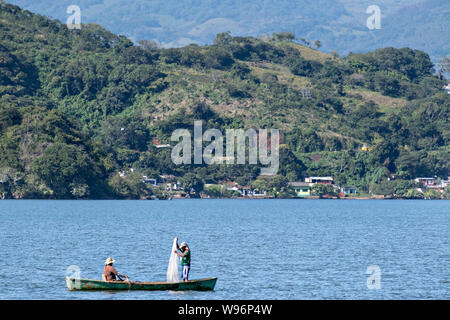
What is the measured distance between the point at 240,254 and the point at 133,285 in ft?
75.1

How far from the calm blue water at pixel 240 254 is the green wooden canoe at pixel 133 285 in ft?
1.53

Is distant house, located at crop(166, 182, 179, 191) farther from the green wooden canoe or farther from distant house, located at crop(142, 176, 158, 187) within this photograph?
the green wooden canoe

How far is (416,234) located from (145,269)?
4394 centimetres

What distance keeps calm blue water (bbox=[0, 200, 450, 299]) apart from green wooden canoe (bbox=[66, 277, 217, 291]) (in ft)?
1.53

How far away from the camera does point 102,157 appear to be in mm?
156375

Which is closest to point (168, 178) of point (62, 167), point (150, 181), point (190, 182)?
point (190, 182)

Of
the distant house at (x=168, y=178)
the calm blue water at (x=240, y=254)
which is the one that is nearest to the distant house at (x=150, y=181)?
the distant house at (x=168, y=178)

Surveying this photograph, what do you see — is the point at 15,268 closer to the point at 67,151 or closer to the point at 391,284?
the point at 391,284

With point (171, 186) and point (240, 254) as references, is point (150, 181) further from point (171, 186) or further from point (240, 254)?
point (240, 254)

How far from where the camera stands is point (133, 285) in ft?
144

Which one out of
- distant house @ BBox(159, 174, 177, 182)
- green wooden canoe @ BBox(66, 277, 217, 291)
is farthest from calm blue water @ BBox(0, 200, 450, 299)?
distant house @ BBox(159, 174, 177, 182)

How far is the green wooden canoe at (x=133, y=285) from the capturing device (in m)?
43.6

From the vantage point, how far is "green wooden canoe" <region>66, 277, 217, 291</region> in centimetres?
4362
